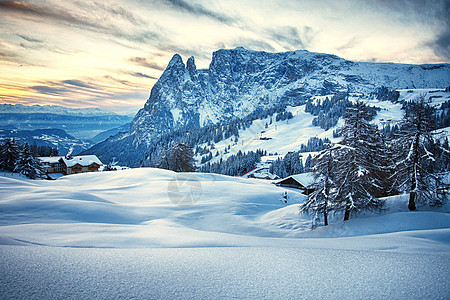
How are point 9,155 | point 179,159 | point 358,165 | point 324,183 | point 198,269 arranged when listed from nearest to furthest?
point 198,269
point 358,165
point 324,183
point 9,155
point 179,159

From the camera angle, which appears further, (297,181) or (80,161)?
(80,161)

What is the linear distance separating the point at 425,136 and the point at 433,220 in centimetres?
569

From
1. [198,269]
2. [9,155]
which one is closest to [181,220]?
[198,269]

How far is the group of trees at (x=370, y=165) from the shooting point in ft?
43.8

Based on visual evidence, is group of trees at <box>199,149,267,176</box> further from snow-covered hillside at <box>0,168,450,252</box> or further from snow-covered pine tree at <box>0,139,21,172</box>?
snow-covered hillside at <box>0,168,450,252</box>

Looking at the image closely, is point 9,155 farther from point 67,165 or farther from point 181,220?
point 181,220

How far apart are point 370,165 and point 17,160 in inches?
2200

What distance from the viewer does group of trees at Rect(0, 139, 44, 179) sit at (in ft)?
127

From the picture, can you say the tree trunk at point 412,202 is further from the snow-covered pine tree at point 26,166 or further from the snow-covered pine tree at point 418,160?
the snow-covered pine tree at point 26,166

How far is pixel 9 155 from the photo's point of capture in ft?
131

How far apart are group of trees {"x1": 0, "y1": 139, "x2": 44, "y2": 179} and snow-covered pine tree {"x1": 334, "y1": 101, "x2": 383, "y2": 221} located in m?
51.8

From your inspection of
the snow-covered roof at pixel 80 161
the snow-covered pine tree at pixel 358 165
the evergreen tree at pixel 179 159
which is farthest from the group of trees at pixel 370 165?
the snow-covered roof at pixel 80 161

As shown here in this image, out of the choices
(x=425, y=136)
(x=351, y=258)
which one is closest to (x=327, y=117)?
(x=425, y=136)

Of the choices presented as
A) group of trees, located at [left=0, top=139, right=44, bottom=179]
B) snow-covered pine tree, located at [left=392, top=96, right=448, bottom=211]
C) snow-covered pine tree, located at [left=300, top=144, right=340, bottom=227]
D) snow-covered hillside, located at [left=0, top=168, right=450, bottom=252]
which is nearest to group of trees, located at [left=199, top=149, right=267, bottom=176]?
group of trees, located at [left=0, top=139, right=44, bottom=179]
